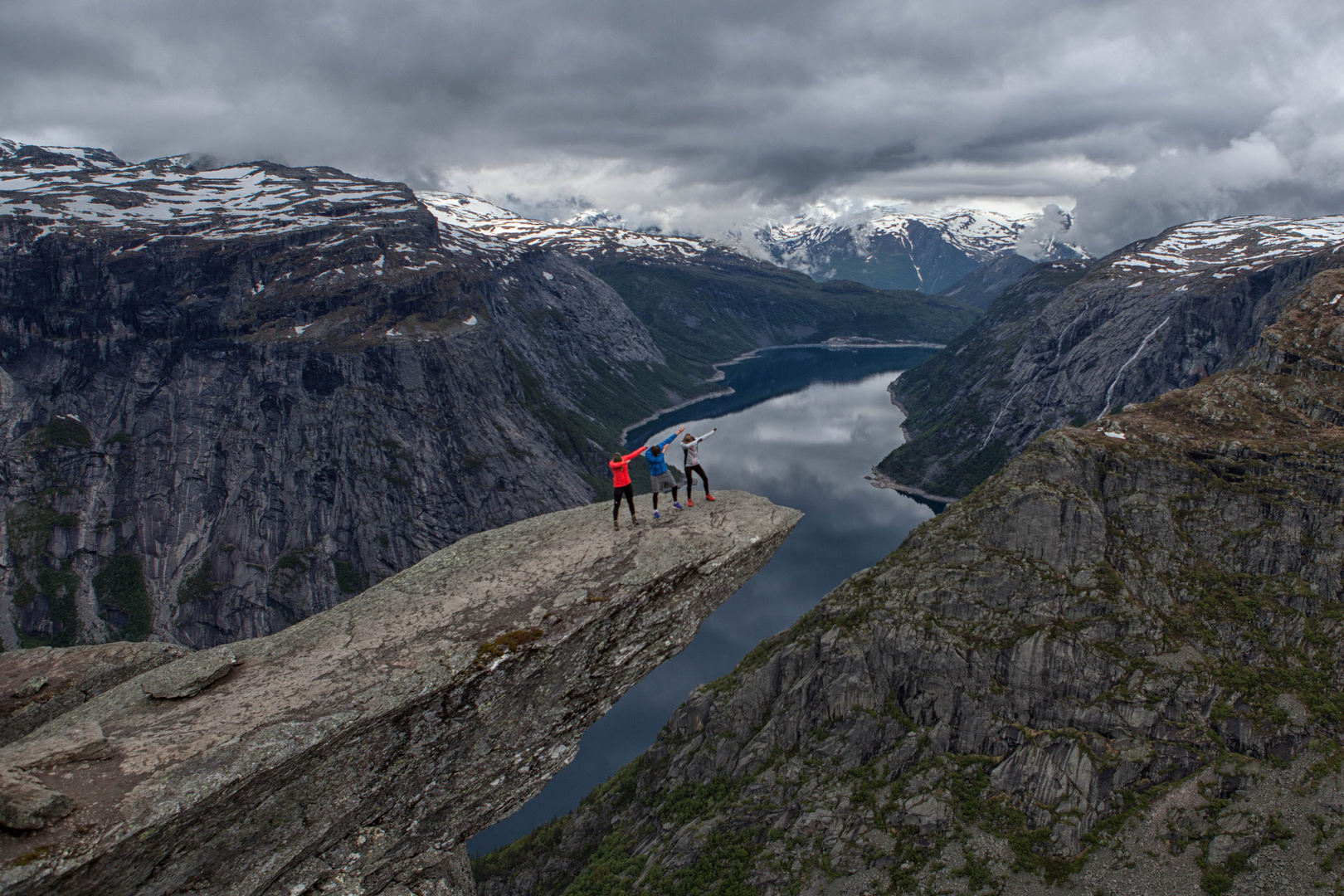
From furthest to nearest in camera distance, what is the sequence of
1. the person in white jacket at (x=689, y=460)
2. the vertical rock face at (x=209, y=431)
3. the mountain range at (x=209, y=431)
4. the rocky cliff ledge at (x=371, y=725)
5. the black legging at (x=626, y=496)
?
the vertical rock face at (x=209, y=431)
the mountain range at (x=209, y=431)
the person in white jacket at (x=689, y=460)
the black legging at (x=626, y=496)
the rocky cliff ledge at (x=371, y=725)

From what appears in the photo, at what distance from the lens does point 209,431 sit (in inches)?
6599

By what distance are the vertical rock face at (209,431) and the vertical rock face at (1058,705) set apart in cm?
10849

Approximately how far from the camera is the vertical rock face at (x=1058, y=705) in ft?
200

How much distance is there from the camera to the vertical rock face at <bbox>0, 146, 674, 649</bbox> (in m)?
151

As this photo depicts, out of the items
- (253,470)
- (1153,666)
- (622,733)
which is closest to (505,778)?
(1153,666)

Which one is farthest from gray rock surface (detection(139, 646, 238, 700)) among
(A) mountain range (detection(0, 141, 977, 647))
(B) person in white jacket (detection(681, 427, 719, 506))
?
(A) mountain range (detection(0, 141, 977, 647))

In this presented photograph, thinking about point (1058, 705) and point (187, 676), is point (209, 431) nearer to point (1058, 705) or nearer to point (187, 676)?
point (187, 676)

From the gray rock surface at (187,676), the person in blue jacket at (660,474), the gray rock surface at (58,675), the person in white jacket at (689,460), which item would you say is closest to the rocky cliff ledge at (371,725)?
the gray rock surface at (187,676)

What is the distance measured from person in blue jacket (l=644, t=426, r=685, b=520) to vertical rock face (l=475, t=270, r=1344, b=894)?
51.7m

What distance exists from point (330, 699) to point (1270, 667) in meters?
84.6

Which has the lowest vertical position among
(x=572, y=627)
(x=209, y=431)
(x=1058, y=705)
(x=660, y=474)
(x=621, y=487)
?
(x=1058, y=705)

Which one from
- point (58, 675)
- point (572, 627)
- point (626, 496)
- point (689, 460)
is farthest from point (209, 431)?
point (572, 627)

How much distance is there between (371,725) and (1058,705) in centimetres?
7094

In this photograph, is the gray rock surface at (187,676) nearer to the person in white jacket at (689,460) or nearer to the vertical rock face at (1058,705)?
the person in white jacket at (689,460)
